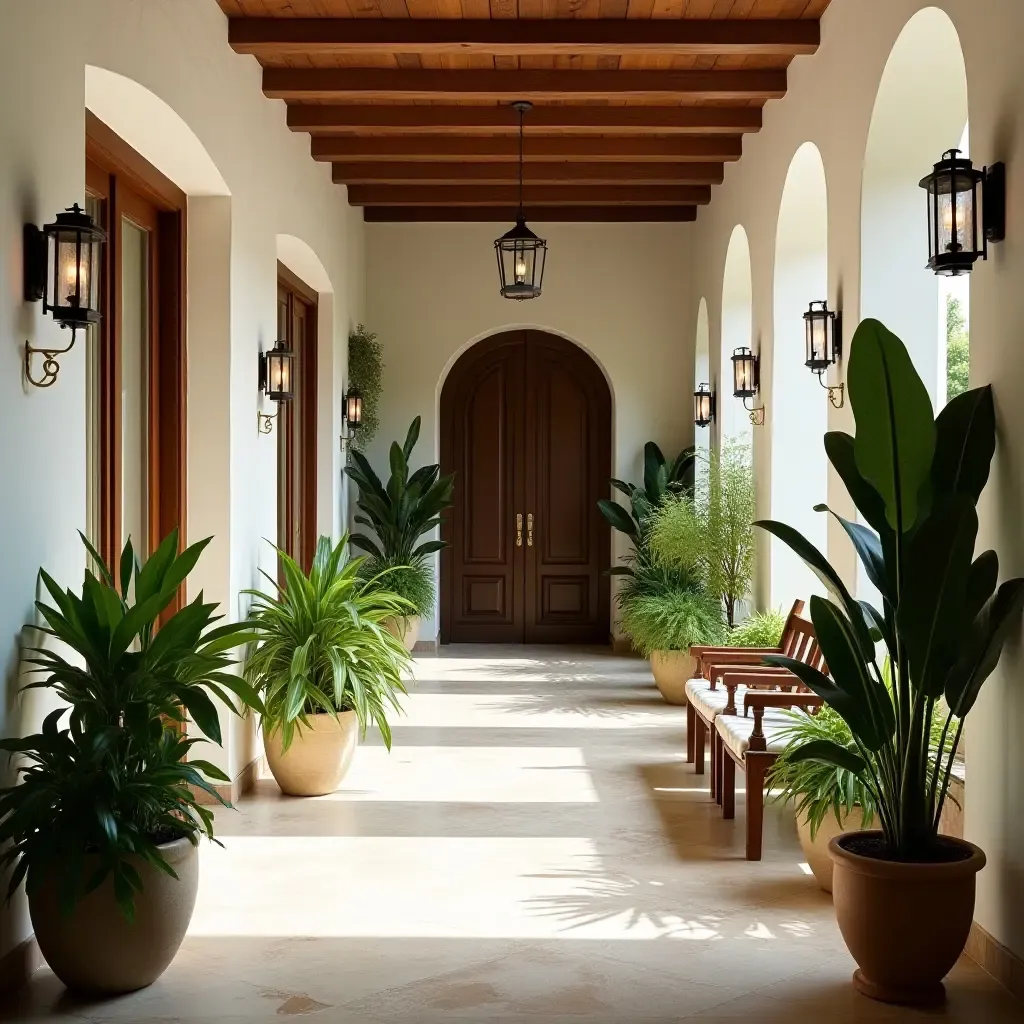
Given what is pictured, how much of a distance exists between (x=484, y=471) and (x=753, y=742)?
697 cm

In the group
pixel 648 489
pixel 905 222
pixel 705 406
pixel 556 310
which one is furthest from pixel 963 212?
pixel 556 310

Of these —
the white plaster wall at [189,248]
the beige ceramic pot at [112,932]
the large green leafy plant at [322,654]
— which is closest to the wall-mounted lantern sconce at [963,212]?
the white plaster wall at [189,248]

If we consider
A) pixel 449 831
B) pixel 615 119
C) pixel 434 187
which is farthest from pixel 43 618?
pixel 434 187

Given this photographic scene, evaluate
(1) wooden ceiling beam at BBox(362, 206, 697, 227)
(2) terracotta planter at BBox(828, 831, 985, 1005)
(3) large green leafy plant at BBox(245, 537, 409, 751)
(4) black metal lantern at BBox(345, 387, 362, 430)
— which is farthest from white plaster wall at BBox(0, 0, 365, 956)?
(2) terracotta planter at BBox(828, 831, 985, 1005)

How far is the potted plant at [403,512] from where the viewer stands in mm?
10328

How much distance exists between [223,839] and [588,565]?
22.1 feet

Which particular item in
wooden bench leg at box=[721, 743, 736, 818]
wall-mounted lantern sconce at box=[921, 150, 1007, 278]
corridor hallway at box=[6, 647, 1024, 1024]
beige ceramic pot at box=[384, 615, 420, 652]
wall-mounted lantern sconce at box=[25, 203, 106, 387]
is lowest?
corridor hallway at box=[6, 647, 1024, 1024]

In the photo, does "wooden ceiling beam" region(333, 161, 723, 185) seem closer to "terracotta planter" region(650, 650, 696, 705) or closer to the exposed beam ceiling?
the exposed beam ceiling

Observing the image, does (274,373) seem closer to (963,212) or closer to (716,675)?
(716,675)

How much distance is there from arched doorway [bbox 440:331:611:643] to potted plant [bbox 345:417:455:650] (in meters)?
1.14

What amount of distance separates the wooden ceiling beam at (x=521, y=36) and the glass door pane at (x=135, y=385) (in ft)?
3.76

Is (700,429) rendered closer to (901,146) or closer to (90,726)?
(901,146)

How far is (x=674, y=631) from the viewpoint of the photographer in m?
8.45

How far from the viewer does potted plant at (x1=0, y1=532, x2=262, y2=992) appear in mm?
3357
